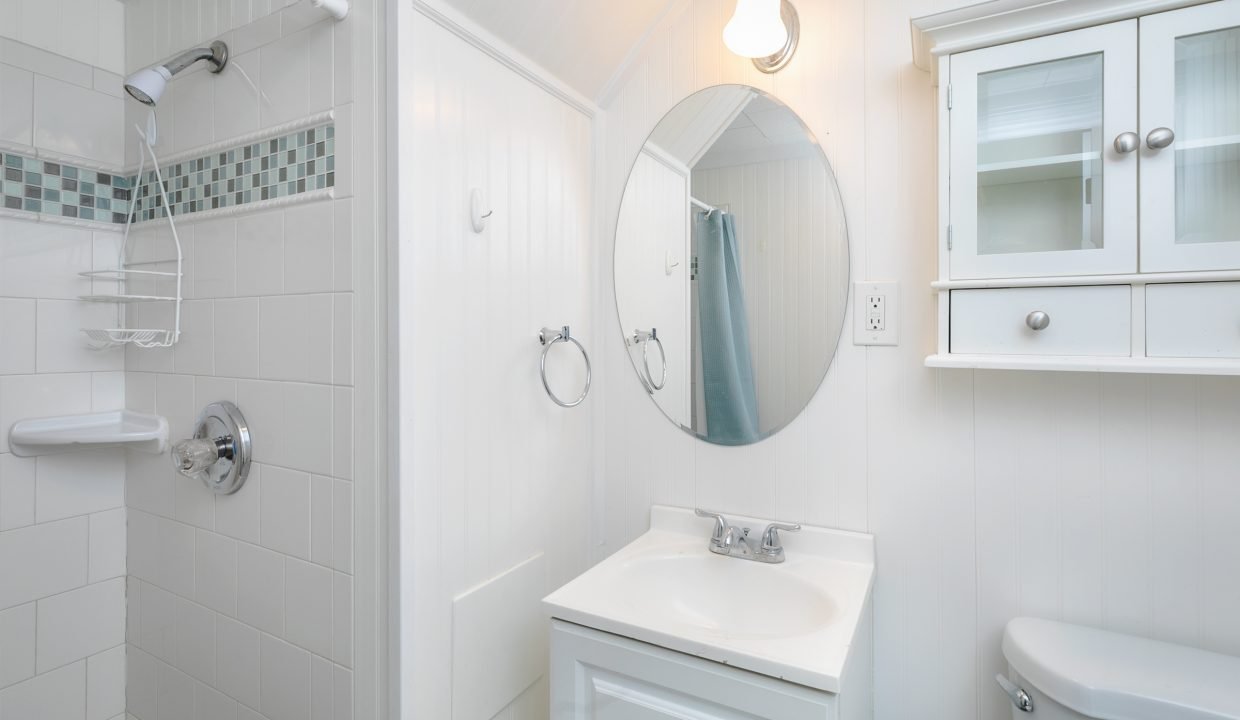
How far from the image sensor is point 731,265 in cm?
138

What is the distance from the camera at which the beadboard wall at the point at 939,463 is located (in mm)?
1014

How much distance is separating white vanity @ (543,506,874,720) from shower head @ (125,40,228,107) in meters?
1.14

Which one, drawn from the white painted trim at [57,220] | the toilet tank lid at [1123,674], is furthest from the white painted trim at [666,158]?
the white painted trim at [57,220]

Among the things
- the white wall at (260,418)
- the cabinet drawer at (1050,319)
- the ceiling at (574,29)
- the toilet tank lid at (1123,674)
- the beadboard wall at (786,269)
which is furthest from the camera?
the beadboard wall at (786,269)

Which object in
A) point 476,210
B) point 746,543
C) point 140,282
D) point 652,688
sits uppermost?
point 476,210

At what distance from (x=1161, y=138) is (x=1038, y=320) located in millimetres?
309

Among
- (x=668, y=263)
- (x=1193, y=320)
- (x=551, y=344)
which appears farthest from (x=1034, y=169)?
(x=551, y=344)

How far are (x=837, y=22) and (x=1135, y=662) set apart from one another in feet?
4.19

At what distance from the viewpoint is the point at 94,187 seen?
1349 millimetres

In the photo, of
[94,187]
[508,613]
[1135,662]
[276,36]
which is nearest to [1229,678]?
[1135,662]

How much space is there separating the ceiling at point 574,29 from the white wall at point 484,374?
0.21 ft

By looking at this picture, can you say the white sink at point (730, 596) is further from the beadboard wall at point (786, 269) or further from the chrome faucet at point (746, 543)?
the beadboard wall at point (786, 269)

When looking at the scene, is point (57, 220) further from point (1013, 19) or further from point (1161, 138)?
point (1161, 138)

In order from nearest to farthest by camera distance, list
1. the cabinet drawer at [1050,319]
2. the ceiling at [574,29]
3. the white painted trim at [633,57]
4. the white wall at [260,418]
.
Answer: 1. the cabinet drawer at [1050,319]
2. the white wall at [260,418]
3. the ceiling at [574,29]
4. the white painted trim at [633,57]
